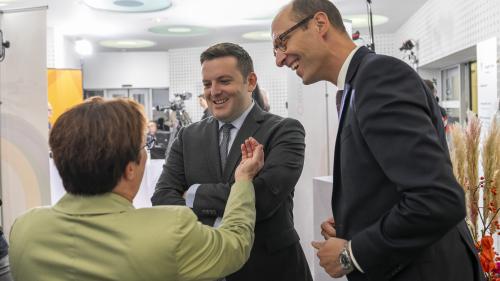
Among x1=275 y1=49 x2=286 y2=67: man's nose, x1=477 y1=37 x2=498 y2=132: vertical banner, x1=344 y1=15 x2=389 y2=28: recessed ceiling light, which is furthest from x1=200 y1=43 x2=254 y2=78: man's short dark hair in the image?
x1=344 y1=15 x2=389 y2=28: recessed ceiling light

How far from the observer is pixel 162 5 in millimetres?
8516

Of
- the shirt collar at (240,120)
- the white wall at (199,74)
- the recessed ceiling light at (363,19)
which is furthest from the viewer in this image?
the white wall at (199,74)

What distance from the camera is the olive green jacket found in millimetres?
1142

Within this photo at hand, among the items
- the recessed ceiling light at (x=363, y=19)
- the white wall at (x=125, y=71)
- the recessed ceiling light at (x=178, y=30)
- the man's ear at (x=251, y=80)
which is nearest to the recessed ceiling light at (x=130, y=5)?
the recessed ceiling light at (x=178, y=30)

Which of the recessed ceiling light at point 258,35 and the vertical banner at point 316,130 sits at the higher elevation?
the recessed ceiling light at point 258,35

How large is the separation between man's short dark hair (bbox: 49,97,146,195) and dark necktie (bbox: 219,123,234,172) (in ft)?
2.15

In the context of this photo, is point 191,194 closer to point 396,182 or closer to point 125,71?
point 396,182

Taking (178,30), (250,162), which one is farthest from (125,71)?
(250,162)

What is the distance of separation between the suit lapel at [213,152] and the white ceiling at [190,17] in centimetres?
703

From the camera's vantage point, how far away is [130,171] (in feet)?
4.04

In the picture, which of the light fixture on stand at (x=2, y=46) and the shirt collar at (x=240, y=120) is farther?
the light fixture on stand at (x=2, y=46)

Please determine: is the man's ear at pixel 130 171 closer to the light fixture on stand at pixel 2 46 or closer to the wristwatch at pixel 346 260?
the wristwatch at pixel 346 260

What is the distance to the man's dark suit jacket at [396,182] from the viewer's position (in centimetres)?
106

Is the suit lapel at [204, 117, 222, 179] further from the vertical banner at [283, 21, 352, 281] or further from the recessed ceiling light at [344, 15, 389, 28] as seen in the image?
the recessed ceiling light at [344, 15, 389, 28]
